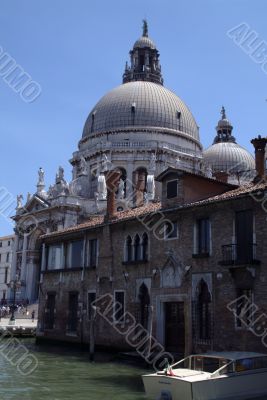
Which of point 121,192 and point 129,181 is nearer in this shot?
point 121,192

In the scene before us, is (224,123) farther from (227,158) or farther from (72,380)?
(72,380)

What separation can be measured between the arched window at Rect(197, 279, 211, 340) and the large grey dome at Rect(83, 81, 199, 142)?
3802 cm

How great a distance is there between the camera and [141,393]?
14430mm

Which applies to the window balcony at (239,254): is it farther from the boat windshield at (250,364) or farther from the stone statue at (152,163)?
the stone statue at (152,163)

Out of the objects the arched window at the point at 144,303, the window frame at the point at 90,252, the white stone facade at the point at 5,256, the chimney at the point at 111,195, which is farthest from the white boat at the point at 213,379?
the white stone facade at the point at 5,256

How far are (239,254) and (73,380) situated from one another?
657cm

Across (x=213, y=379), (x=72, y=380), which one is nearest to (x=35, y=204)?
(x=72, y=380)

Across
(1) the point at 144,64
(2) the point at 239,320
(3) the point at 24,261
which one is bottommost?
(2) the point at 239,320

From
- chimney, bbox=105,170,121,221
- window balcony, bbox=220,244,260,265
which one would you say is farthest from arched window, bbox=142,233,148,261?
window balcony, bbox=220,244,260,265

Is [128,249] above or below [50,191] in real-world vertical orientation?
below

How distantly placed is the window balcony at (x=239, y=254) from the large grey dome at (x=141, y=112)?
3884 cm

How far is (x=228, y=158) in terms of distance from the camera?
205ft

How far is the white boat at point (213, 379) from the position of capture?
40.4ft

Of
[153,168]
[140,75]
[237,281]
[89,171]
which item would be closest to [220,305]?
[237,281]
